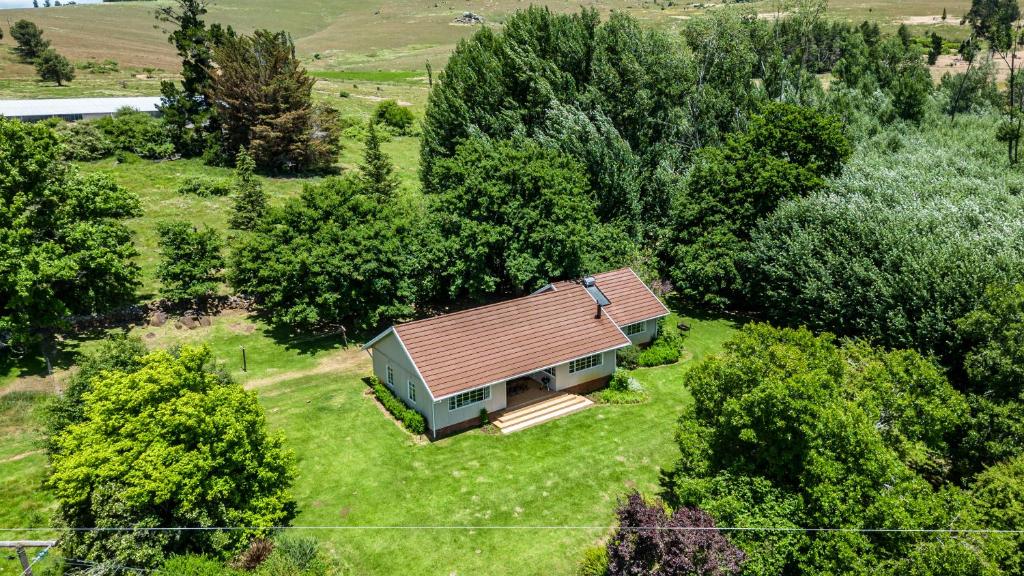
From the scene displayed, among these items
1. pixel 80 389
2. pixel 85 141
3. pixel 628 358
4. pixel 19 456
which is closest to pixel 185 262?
pixel 19 456

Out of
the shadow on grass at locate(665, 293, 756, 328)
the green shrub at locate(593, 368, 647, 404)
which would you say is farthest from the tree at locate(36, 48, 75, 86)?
the green shrub at locate(593, 368, 647, 404)

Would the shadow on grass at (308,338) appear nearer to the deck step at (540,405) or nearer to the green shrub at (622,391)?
the deck step at (540,405)

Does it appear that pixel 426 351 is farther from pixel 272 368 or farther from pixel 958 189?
pixel 958 189

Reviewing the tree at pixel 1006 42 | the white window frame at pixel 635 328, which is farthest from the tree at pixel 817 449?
the tree at pixel 1006 42

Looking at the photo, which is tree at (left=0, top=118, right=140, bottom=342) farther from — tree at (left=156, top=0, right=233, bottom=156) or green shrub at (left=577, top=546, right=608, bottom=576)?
tree at (left=156, top=0, right=233, bottom=156)

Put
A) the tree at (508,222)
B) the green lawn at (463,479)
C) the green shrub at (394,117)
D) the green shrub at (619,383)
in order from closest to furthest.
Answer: the green lawn at (463,479) < the green shrub at (619,383) < the tree at (508,222) < the green shrub at (394,117)

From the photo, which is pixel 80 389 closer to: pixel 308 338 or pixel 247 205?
pixel 308 338
